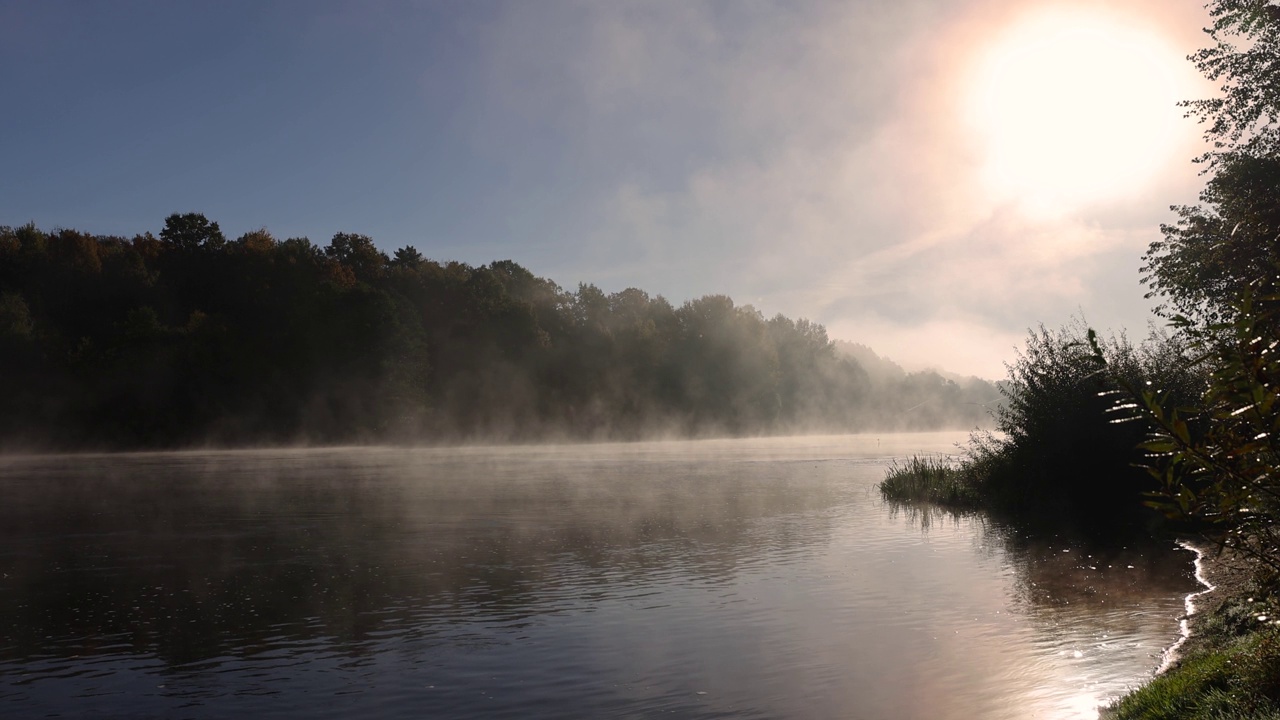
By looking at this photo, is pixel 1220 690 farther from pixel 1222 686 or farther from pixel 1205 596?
pixel 1205 596

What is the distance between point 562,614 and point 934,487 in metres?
27.4

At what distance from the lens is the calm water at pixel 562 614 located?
12.4m

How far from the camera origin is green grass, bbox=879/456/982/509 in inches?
1535

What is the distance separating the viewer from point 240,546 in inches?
1016

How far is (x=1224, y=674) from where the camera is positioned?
8.98m

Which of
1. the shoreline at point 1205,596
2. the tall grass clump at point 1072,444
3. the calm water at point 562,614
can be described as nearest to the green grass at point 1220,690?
the shoreline at point 1205,596

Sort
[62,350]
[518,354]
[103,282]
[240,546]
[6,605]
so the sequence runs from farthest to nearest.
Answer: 1. [518,354]
2. [103,282]
3. [62,350]
4. [240,546]
5. [6,605]

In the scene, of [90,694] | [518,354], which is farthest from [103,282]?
[90,694]

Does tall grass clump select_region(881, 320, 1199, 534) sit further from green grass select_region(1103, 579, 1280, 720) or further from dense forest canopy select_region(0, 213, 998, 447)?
dense forest canopy select_region(0, 213, 998, 447)

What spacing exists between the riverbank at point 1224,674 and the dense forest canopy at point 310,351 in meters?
98.7

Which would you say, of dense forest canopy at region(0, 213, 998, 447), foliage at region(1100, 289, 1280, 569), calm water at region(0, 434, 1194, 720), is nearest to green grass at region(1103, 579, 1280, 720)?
calm water at region(0, 434, 1194, 720)

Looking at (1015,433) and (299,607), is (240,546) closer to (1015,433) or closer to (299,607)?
(299,607)

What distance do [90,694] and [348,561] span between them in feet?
35.6

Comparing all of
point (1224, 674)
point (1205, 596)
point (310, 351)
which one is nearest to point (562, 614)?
point (1224, 674)
